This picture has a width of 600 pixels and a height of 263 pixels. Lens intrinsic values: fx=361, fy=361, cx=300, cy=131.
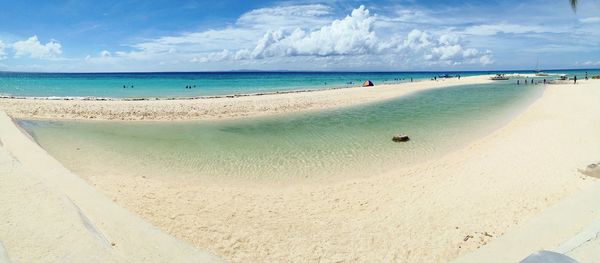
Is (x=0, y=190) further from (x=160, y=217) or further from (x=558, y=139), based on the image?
(x=558, y=139)

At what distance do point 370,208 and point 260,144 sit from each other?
9495 mm

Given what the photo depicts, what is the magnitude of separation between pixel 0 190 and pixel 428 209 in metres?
10.2

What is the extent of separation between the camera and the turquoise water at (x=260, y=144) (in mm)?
13722

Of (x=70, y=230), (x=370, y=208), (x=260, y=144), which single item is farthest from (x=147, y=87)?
(x=70, y=230)

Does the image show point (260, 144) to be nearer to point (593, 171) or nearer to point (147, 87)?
point (593, 171)

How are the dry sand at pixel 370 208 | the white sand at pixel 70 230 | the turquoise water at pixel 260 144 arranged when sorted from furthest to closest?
the turquoise water at pixel 260 144, the dry sand at pixel 370 208, the white sand at pixel 70 230

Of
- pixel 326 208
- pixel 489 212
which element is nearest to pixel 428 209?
pixel 489 212

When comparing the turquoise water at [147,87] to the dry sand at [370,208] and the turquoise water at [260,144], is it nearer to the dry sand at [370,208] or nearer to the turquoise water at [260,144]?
the turquoise water at [260,144]

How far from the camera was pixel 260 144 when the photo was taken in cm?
1834

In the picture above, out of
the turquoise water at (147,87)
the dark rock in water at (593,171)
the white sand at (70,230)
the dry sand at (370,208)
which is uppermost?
the turquoise water at (147,87)

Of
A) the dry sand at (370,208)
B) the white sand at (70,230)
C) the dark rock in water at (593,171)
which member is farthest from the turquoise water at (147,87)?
the dark rock in water at (593,171)

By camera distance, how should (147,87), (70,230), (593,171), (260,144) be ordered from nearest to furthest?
(70,230) < (593,171) < (260,144) < (147,87)

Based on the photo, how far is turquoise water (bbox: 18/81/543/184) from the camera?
45.0 ft

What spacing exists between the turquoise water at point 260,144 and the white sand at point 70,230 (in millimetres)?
4258
